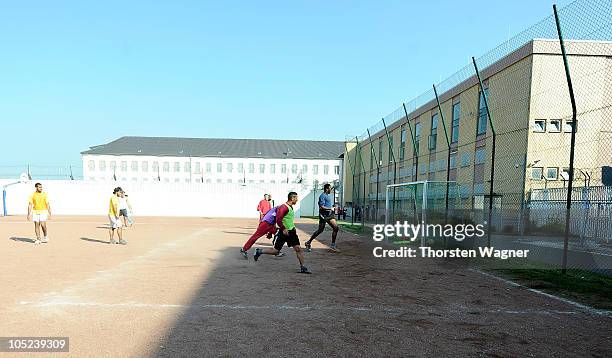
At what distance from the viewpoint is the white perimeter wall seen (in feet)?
109

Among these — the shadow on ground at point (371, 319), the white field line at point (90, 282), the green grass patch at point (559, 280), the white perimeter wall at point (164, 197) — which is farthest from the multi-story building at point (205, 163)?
the shadow on ground at point (371, 319)

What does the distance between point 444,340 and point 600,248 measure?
11.8 meters

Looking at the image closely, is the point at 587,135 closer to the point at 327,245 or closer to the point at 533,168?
the point at 533,168

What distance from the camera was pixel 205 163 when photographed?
7219 cm

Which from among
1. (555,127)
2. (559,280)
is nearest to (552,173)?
(555,127)

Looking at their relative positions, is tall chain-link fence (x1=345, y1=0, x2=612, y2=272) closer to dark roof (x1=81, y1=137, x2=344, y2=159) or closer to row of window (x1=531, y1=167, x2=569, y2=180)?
row of window (x1=531, y1=167, x2=569, y2=180)

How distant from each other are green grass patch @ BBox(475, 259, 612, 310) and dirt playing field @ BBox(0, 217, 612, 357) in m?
0.57

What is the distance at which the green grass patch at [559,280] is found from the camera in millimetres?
5691

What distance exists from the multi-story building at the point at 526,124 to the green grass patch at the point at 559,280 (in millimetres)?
3142

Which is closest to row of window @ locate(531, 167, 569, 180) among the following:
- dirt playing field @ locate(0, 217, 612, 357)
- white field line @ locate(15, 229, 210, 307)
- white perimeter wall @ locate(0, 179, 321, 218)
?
dirt playing field @ locate(0, 217, 612, 357)

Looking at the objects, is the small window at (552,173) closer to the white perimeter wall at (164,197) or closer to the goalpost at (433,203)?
the goalpost at (433,203)

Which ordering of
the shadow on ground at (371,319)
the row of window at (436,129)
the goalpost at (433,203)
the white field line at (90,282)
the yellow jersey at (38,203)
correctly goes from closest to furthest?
the shadow on ground at (371,319) < the white field line at (90,282) < the yellow jersey at (38,203) < the goalpost at (433,203) < the row of window at (436,129)

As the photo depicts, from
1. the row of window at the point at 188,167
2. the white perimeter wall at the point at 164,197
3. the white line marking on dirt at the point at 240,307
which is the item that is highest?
the row of window at the point at 188,167

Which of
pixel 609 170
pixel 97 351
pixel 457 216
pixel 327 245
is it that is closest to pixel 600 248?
pixel 609 170
